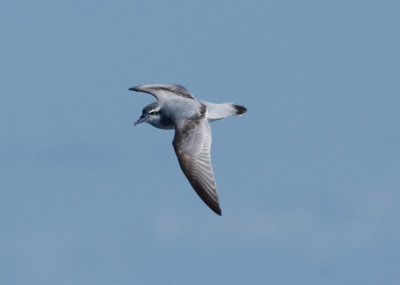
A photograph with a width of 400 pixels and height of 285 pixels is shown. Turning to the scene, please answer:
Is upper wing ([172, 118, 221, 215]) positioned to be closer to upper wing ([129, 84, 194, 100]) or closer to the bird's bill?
the bird's bill

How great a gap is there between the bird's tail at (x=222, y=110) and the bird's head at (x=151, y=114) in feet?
5.97

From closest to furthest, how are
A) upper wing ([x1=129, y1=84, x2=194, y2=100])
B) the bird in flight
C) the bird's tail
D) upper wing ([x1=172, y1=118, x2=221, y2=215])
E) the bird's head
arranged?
upper wing ([x1=172, y1=118, x2=221, y2=215])
the bird in flight
the bird's head
the bird's tail
upper wing ([x1=129, y1=84, x2=194, y2=100])

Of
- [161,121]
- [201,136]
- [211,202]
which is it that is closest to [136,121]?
[161,121]

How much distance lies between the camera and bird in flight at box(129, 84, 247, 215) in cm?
3120

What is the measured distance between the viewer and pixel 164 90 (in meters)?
38.8

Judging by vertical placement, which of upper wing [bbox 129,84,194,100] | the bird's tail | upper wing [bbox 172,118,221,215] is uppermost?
upper wing [bbox 129,84,194,100]

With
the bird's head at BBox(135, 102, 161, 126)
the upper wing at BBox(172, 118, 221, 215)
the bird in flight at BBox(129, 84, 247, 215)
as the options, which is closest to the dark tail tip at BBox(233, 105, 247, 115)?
the bird in flight at BBox(129, 84, 247, 215)

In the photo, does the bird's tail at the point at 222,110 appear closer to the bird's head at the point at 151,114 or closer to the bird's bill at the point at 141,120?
the bird's head at the point at 151,114

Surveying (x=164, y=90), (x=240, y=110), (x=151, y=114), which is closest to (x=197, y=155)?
(x=151, y=114)

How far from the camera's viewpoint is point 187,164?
32.1 m

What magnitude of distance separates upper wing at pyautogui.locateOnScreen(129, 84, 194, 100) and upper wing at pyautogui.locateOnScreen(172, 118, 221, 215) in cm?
430

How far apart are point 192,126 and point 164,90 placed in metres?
5.49

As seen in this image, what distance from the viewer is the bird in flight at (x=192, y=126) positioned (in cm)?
3120

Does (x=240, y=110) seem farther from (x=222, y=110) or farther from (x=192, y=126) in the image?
(x=192, y=126)
